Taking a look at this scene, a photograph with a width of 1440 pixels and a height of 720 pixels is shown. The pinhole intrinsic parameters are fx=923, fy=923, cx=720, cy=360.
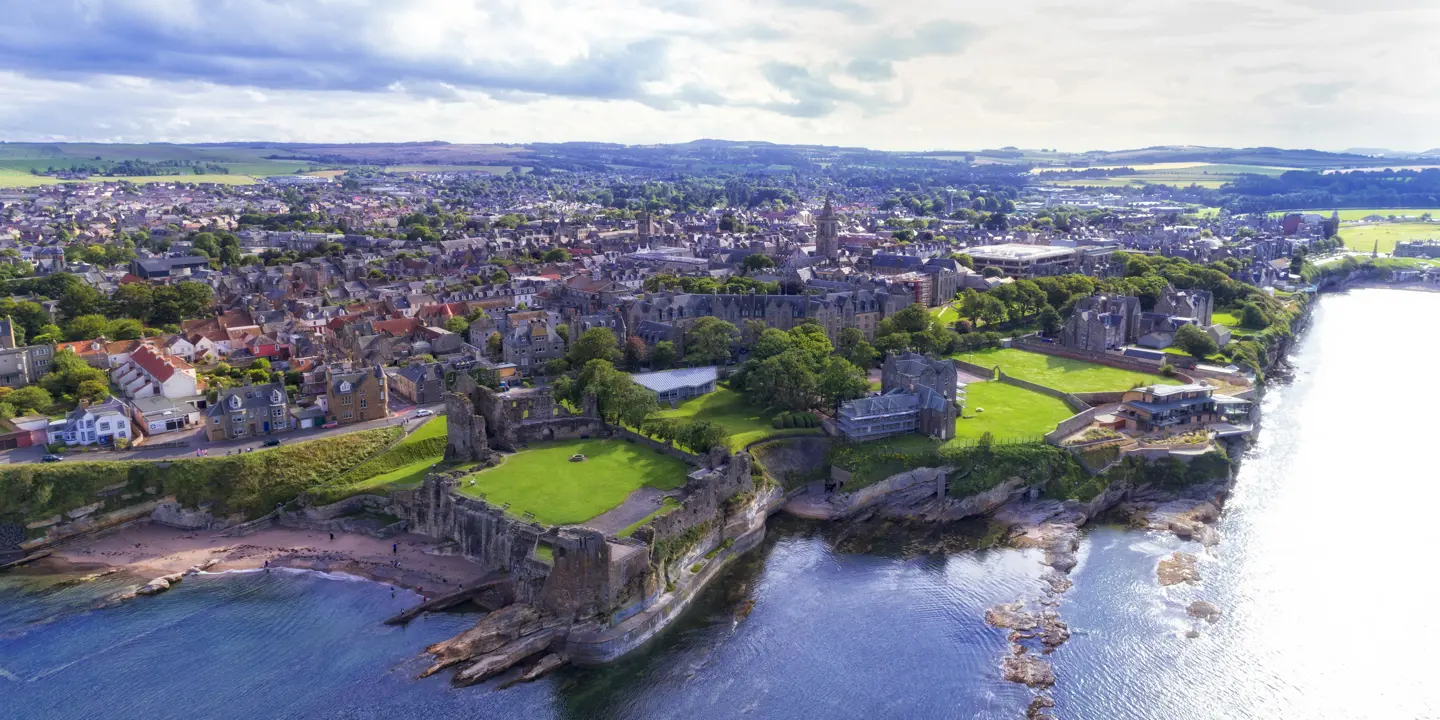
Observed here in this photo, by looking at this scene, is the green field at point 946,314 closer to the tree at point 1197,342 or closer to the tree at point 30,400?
the tree at point 1197,342

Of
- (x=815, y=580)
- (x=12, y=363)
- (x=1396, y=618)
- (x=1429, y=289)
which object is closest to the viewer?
(x=1396, y=618)

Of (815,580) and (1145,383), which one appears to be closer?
(815,580)

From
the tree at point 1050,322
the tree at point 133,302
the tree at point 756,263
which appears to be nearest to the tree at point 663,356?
the tree at point 1050,322

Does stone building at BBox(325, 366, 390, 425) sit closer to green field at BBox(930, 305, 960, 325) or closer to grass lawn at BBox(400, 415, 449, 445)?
grass lawn at BBox(400, 415, 449, 445)

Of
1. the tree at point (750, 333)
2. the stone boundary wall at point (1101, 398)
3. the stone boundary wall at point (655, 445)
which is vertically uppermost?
the tree at point (750, 333)

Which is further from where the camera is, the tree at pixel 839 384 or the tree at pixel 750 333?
the tree at pixel 750 333

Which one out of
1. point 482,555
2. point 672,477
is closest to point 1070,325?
point 672,477

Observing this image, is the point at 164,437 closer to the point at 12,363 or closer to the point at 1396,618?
the point at 12,363
